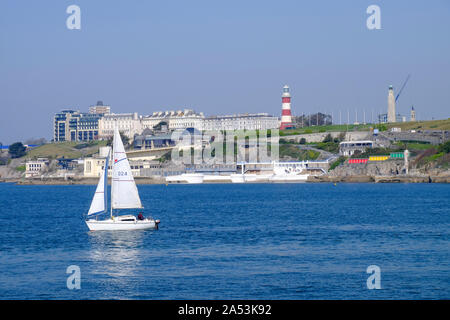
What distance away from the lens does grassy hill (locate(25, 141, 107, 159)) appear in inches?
6599

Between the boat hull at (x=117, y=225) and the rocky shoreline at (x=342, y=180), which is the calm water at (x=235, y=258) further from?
the rocky shoreline at (x=342, y=180)

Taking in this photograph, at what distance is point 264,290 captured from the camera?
15.0m

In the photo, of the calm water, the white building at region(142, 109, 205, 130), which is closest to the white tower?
the white building at region(142, 109, 205, 130)

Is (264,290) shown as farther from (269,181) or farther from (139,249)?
(269,181)

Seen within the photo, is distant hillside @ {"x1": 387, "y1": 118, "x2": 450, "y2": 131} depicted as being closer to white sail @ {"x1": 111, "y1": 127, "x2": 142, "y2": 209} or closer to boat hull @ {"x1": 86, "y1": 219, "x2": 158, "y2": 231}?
boat hull @ {"x1": 86, "y1": 219, "x2": 158, "y2": 231}

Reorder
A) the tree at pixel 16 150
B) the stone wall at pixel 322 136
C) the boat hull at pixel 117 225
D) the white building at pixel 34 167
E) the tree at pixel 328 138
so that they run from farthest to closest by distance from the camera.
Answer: the tree at pixel 16 150 < the white building at pixel 34 167 < the tree at pixel 328 138 < the stone wall at pixel 322 136 < the boat hull at pixel 117 225

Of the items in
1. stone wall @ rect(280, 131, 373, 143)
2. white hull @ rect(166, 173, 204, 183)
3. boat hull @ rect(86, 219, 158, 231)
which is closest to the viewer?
boat hull @ rect(86, 219, 158, 231)

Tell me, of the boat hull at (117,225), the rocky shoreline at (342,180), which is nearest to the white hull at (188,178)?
the rocky shoreline at (342,180)

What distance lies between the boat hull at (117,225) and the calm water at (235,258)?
28cm

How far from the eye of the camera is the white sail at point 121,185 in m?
28.3

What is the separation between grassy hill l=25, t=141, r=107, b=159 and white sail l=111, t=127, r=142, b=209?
138273 millimetres

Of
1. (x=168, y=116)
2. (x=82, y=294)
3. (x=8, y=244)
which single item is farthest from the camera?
(x=168, y=116)
